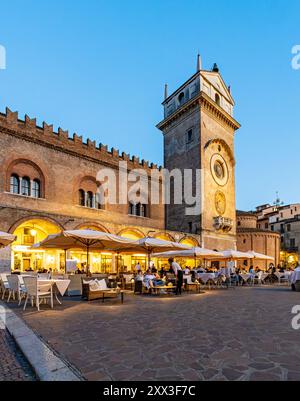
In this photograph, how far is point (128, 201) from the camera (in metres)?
26.0

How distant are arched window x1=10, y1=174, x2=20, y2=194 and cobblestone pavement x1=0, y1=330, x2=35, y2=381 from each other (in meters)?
15.7

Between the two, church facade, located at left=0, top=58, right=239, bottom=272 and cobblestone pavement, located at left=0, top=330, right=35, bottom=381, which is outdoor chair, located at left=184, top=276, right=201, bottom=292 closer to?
church facade, located at left=0, top=58, right=239, bottom=272

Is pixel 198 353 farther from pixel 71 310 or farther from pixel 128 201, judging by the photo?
pixel 128 201

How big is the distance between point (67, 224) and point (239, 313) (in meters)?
13.6

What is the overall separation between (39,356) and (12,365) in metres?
0.34

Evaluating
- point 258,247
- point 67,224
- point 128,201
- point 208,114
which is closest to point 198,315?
point 67,224

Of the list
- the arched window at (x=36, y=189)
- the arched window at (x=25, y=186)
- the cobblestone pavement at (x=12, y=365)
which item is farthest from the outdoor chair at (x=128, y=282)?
the cobblestone pavement at (x=12, y=365)

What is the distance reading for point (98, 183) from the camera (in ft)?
79.6

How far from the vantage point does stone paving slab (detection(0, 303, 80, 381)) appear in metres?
3.39

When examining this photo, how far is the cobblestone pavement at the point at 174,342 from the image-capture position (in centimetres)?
356

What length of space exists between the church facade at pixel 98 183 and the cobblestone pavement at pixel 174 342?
34.3 feet

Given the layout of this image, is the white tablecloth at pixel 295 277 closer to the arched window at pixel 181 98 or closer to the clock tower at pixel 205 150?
the clock tower at pixel 205 150

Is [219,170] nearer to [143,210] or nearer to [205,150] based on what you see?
[205,150]

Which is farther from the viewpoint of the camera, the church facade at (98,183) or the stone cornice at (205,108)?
the stone cornice at (205,108)
